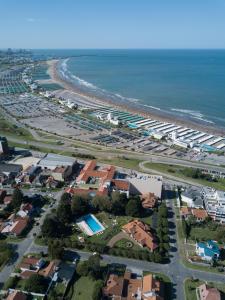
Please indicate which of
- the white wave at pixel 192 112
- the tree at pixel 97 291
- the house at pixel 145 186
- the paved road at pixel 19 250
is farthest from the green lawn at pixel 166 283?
the white wave at pixel 192 112

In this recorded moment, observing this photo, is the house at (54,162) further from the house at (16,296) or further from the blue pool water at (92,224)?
the house at (16,296)

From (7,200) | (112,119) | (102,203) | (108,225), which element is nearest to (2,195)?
(7,200)

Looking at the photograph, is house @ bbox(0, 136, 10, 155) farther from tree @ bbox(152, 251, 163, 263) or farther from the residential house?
tree @ bbox(152, 251, 163, 263)

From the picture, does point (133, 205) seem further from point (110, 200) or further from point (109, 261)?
point (109, 261)

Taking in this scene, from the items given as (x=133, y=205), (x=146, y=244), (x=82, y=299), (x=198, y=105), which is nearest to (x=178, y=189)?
(x=133, y=205)

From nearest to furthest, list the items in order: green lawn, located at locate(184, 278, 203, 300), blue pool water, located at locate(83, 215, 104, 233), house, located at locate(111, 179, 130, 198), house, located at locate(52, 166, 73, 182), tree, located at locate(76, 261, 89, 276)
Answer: green lawn, located at locate(184, 278, 203, 300) < tree, located at locate(76, 261, 89, 276) < blue pool water, located at locate(83, 215, 104, 233) < house, located at locate(111, 179, 130, 198) < house, located at locate(52, 166, 73, 182)

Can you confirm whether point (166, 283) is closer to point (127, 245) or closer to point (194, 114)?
point (127, 245)

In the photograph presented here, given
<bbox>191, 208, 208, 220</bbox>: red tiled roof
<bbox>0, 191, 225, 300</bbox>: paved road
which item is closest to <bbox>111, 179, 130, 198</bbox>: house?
<bbox>191, 208, 208, 220</bbox>: red tiled roof
